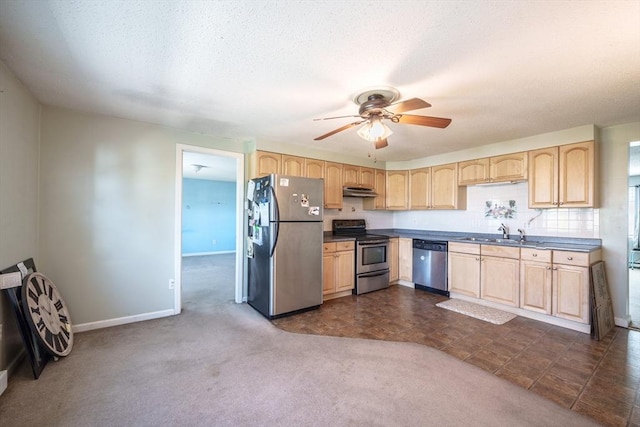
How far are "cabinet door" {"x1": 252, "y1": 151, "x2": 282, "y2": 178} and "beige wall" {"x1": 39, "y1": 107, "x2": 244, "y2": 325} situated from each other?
929 millimetres

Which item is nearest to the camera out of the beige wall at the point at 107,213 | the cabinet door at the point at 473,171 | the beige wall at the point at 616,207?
the beige wall at the point at 107,213

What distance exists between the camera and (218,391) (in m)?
2.03

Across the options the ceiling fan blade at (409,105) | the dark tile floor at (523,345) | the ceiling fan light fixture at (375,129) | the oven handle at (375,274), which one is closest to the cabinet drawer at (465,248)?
the dark tile floor at (523,345)

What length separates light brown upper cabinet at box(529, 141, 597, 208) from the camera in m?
3.26

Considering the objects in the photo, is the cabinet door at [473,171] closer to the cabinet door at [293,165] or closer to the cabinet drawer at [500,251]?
the cabinet drawer at [500,251]

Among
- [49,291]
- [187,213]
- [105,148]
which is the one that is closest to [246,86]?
[105,148]

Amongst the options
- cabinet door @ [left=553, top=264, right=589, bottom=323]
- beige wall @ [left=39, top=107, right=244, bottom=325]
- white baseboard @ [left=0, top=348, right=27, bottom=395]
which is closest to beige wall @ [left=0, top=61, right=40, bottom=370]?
white baseboard @ [left=0, top=348, right=27, bottom=395]

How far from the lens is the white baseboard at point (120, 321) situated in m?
3.00

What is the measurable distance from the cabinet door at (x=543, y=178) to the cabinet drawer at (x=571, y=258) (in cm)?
69

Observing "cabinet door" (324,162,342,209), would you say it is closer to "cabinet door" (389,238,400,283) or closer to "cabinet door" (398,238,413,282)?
"cabinet door" (389,238,400,283)

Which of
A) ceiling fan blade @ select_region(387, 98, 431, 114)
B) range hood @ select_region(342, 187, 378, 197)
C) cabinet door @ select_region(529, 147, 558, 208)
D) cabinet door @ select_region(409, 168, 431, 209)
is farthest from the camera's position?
cabinet door @ select_region(409, 168, 431, 209)

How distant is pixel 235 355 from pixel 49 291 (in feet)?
6.18

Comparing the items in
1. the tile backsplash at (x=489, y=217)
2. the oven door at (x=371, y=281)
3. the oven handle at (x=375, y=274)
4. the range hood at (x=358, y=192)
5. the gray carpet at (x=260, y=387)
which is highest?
the range hood at (x=358, y=192)

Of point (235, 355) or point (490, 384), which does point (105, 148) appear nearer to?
point (235, 355)
